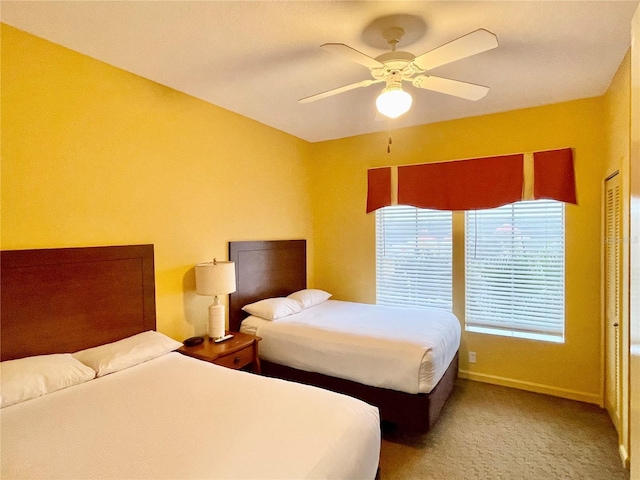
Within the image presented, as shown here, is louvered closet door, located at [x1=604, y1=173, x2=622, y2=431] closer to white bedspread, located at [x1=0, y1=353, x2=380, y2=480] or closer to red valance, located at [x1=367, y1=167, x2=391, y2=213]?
red valance, located at [x1=367, y1=167, x2=391, y2=213]

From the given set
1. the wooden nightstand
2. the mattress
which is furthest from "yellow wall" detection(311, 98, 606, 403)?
the wooden nightstand

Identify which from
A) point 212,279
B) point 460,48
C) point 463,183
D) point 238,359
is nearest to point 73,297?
point 212,279

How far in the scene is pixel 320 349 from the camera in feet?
9.27

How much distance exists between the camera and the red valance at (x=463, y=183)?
11.3 feet

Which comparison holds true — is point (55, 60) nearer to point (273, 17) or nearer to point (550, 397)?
point (273, 17)

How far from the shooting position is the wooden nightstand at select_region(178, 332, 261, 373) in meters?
2.58

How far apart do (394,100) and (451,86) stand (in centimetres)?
49

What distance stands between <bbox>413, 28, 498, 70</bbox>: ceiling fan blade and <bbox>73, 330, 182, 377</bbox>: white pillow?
2423 mm

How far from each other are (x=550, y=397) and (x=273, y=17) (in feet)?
12.7

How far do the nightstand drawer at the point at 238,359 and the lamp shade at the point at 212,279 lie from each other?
0.51 meters

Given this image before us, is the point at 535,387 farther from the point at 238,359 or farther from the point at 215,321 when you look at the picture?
the point at 215,321

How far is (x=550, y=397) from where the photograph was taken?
3.24 m

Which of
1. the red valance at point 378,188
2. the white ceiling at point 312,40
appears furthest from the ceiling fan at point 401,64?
the red valance at point 378,188

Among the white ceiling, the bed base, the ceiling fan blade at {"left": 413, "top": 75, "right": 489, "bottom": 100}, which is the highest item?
the white ceiling
